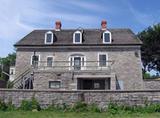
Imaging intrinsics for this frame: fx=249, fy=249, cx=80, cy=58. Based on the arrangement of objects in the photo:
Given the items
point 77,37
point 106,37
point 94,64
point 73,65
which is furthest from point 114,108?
point 77,37

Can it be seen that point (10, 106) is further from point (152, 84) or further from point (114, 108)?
point (152, 84)

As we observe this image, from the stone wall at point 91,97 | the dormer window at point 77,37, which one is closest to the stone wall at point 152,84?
the dormer window at point 77,37

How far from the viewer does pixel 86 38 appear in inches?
1170

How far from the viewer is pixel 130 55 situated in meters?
27.5

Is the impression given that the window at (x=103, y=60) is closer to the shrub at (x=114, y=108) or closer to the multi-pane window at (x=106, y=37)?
the multi-pane window at (x=106, y=37)

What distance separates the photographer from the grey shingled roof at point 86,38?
28.4m

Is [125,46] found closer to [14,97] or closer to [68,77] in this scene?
[68,77]

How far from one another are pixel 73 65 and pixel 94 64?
2.33 m

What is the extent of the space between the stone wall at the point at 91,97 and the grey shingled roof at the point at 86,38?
13045 millimetres

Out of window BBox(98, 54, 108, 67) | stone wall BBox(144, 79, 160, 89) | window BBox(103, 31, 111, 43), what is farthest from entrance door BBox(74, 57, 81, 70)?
stone wall BBox(144, 79, 160, 89)

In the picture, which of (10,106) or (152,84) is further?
(152,84)

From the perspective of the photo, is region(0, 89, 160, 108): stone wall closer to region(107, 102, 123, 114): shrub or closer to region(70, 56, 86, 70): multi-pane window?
region(107, 102, 123, 114): shrub

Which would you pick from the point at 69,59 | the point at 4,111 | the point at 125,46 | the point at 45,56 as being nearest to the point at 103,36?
the point at 125,46

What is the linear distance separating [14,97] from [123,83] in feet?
45.9
